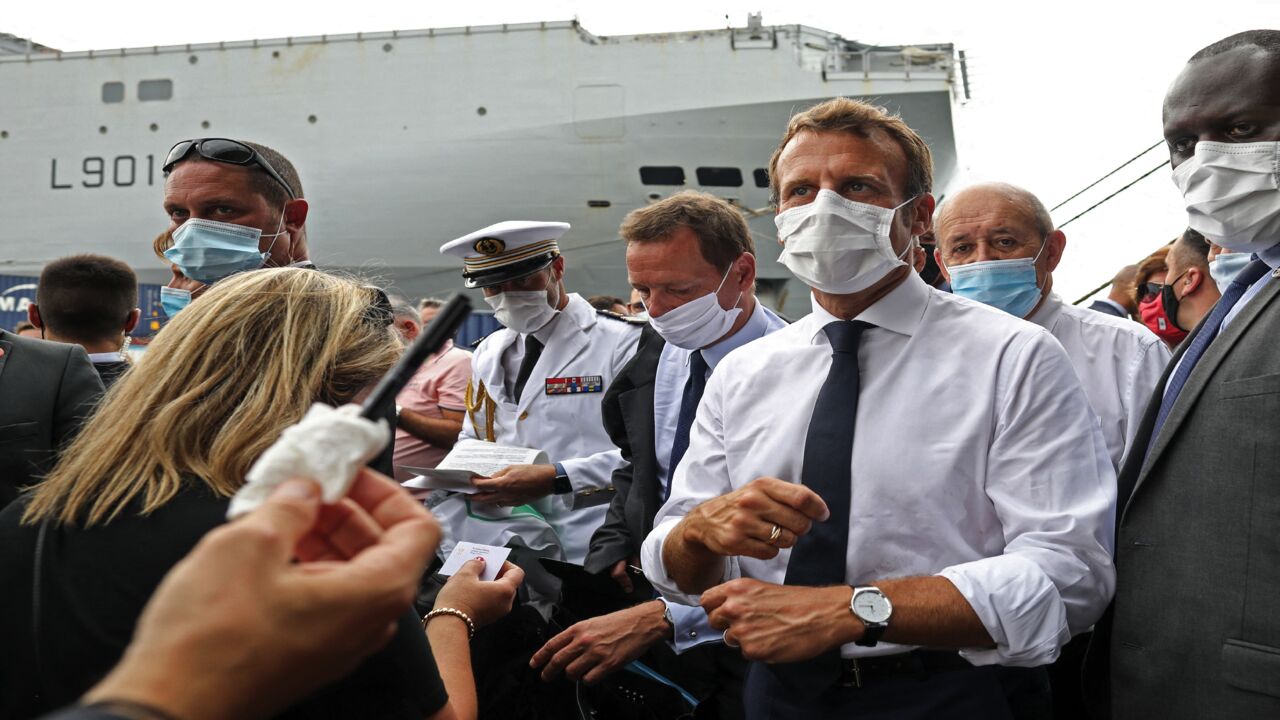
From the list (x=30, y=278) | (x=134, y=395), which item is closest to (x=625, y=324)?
(x=134, y=395)

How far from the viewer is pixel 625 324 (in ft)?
14.7

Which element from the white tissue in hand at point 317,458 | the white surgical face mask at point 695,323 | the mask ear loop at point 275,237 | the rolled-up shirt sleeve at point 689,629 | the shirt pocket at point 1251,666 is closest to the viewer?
the white tissue in hand at point 317,458

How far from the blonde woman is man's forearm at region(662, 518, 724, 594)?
1.73 feet

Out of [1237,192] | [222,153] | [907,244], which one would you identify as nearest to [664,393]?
[907,244]

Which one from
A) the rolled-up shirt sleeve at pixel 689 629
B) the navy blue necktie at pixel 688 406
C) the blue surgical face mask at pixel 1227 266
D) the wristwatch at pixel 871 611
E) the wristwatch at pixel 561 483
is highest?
the blue surgical face mask at pixel 1227 266

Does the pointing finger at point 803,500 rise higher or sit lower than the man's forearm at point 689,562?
higher

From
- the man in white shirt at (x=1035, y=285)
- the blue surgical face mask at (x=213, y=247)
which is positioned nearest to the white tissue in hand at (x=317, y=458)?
the blue surgical face mask at (x=213, y=247)

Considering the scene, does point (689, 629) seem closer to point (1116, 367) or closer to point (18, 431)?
point (1116, 367)

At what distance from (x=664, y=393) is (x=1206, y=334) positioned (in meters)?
1.71

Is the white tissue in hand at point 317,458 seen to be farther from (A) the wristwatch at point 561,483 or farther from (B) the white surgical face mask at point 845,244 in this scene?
(A) the wristwatch at point 561,483

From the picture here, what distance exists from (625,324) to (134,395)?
2.95 metres

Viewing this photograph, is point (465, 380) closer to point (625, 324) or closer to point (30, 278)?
point (625, 324)

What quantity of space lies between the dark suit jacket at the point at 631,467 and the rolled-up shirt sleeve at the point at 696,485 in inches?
33.2

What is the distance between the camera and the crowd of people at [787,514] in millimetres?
1020
